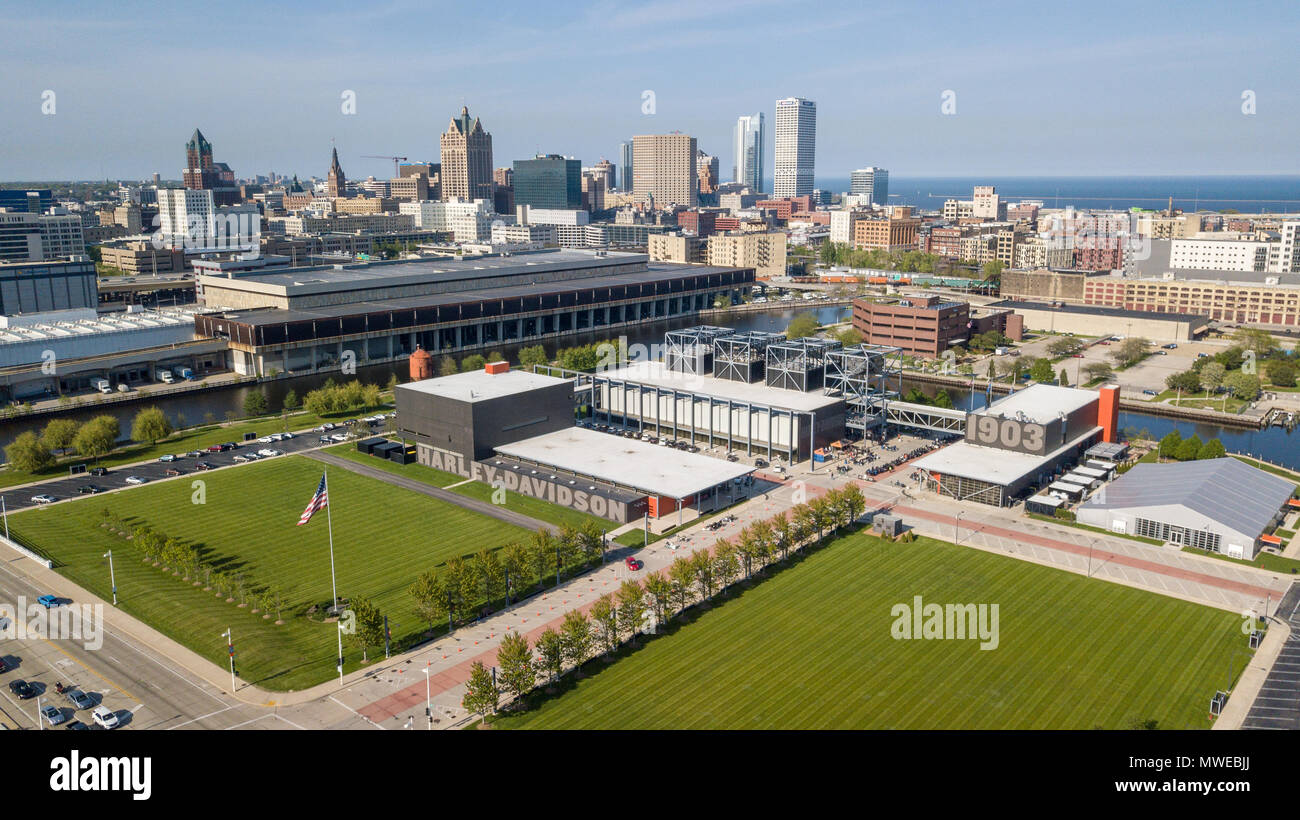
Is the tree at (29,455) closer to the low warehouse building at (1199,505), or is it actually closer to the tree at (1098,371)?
the low warehouse building at (1199,505)

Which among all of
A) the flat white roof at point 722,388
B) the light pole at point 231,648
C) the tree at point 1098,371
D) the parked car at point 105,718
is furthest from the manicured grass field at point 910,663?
the tree at point 1098,371

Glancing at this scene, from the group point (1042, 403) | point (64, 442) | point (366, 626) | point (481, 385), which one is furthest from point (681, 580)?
point (64, 442)

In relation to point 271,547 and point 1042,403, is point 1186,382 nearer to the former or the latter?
point 1042,403

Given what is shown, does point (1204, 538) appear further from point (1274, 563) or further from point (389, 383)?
point (389, 383)

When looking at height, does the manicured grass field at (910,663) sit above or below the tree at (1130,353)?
below

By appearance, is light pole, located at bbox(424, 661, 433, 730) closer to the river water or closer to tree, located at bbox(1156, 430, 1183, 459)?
the river water
